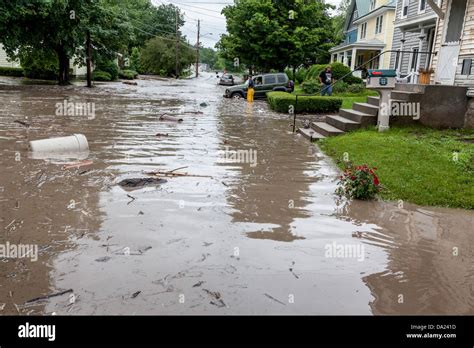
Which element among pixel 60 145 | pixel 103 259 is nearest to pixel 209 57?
pixel 60 145

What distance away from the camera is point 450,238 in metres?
5.69

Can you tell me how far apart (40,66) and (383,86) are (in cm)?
3575

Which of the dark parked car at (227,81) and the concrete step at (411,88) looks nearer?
the concrete step at (411,88)

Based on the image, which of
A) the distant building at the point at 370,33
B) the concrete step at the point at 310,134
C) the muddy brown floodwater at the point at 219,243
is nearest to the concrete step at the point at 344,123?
the concrete step at the point at 310,134

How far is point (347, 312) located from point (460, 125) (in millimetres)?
10127

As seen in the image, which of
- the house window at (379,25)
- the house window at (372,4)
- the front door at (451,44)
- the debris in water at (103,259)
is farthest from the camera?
the house window at (372,4)

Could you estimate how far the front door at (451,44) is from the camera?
14.3 m

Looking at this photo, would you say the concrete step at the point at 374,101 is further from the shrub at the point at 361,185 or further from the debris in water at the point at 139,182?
the debris in water at the point at 139,182

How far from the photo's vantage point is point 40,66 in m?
38.6

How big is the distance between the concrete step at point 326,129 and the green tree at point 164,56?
5507cm

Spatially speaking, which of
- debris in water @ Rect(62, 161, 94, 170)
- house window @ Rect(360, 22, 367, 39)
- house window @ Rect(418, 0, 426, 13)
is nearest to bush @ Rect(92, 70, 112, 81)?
house window @ Rect(360, 22, 367, 39)

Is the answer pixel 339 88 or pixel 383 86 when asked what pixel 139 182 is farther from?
pixel 339 88
